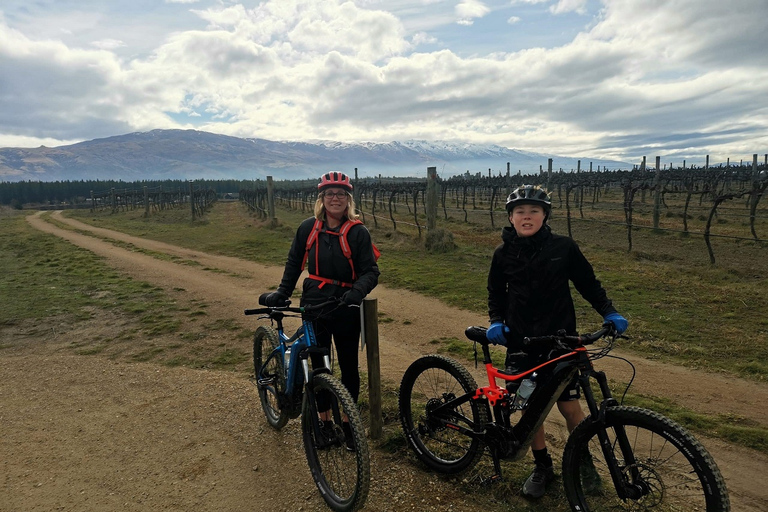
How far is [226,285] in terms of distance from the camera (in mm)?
10469

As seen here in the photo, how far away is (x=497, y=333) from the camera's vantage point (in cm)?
280

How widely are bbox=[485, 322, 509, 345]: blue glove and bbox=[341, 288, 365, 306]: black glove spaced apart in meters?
0.88

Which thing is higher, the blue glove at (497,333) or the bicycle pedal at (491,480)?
the blue glove at (497,333)

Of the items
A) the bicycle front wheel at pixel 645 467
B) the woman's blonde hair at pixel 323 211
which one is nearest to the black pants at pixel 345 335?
the woman's blonde hair at pixel 323 211

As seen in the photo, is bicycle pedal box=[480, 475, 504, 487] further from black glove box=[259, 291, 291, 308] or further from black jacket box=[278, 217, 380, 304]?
black glove box=[259, 291, 291, 308]

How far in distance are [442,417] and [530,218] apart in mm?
A: 1546

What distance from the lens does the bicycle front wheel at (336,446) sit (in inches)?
104

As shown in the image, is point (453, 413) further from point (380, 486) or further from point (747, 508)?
point (747, 508)

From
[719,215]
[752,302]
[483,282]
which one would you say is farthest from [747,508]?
[719,215]

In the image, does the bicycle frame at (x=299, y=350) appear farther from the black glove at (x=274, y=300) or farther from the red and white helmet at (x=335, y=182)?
the red and white helmet at (x=335, y=182)

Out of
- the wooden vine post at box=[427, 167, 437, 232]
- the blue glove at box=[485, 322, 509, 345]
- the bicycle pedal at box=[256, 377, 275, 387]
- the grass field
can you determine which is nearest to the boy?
the blue glove at box=[485, 322, 509, 345]

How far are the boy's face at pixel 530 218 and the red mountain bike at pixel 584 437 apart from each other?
663mm

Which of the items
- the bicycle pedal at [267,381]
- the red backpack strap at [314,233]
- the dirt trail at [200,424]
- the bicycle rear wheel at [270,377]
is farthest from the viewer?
the bicycle pedal at [267,381]

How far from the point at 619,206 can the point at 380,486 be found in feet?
102
